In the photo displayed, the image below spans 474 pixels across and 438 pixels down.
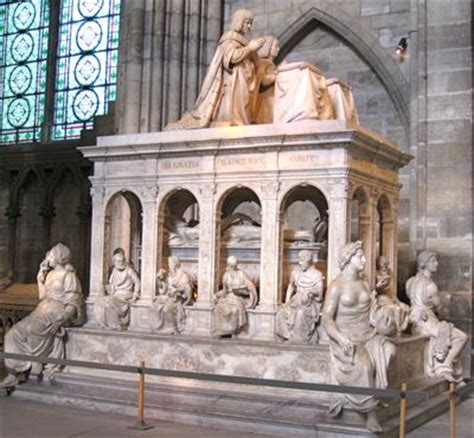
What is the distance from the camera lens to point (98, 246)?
10.6 m

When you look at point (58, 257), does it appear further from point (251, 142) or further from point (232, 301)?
point (251, 142)

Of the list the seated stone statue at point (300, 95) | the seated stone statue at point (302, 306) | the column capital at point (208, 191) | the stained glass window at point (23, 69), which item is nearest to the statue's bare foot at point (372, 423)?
the seated stone statue at point (302, 306)

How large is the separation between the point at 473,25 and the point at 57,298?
6.82m

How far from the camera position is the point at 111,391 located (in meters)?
9.27

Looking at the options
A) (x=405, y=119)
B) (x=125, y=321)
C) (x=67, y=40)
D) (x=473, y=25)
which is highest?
(x=67, y=40)

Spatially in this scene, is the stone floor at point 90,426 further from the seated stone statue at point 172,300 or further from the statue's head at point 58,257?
the statue's head at point 58,257

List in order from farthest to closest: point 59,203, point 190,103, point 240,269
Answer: point 59,203 → point 190,103 → point 240,269

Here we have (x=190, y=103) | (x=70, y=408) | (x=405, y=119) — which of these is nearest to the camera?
(x=70, y=408)

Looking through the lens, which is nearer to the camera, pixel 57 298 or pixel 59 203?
pixel 57 298

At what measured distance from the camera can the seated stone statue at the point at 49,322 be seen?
9.97 meters

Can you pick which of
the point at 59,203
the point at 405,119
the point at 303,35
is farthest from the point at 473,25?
the point at 59,203

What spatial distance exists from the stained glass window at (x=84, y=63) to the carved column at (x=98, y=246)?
7017 millimetres

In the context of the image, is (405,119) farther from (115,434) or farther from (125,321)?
(115,434)

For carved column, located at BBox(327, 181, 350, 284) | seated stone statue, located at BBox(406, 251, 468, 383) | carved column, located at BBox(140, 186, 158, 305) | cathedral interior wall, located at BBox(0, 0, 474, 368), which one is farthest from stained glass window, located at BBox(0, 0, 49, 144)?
carved column, located at BBox(327, 181, 350, 284)
